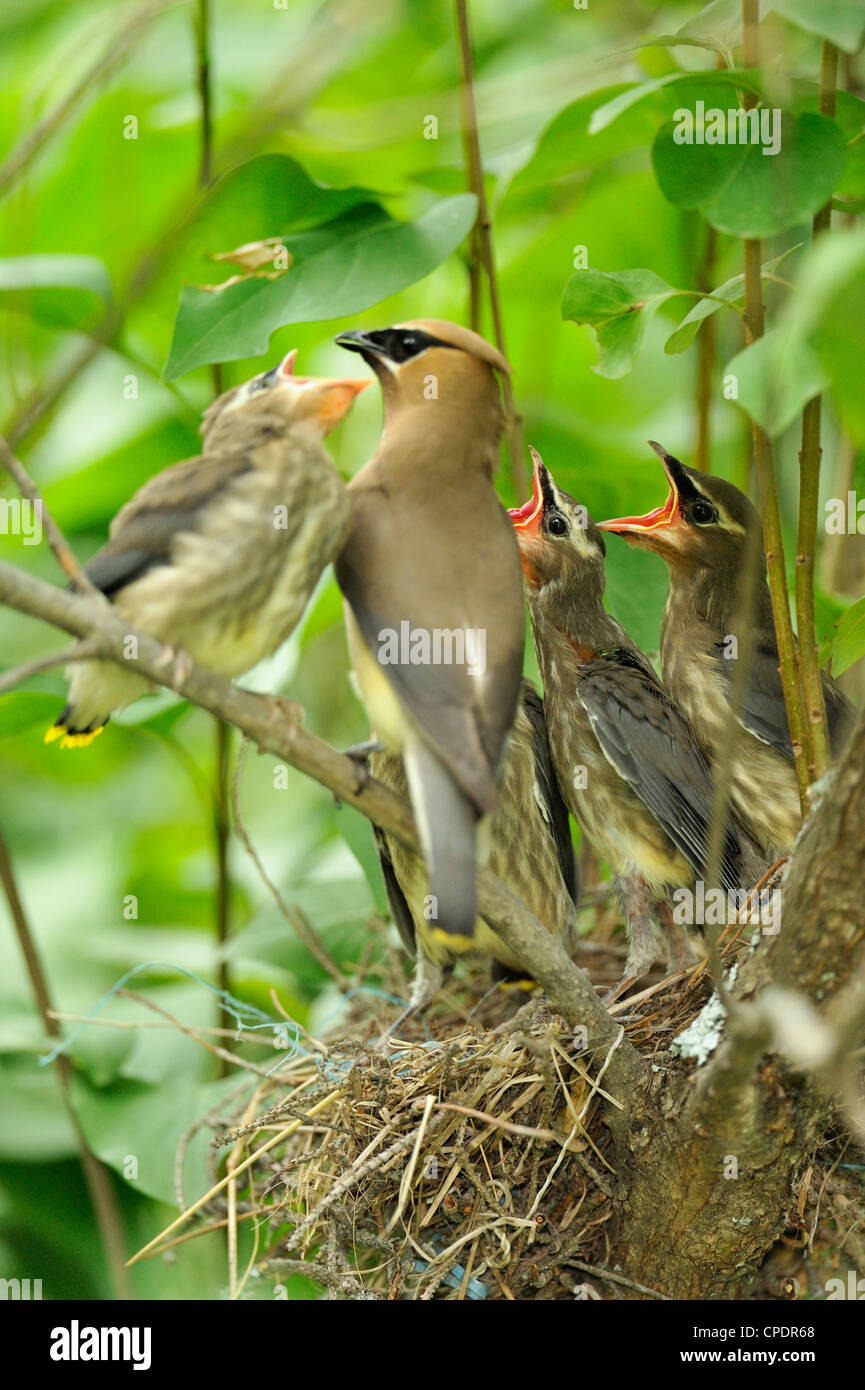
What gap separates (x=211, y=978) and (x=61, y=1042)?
45cm

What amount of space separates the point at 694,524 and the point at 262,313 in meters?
0.97

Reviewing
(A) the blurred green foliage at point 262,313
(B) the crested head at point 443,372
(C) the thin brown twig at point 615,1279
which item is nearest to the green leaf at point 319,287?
(A) the blurred green foliage at point 262,313

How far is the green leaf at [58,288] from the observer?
8.39 ft

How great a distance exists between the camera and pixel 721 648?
2.73 metres

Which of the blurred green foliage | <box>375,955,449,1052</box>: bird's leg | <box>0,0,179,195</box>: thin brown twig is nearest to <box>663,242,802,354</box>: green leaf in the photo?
the blurred green foliage

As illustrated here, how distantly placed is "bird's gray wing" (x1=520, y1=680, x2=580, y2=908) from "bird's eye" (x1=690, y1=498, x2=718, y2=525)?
48 cm

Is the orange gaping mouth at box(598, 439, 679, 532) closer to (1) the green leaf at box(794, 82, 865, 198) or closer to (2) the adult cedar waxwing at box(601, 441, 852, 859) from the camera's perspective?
(2) the adult cedar waxwing at box(601, 441, 852, 859)

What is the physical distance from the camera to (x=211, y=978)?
122 inches

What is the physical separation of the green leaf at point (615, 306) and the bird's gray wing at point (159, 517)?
549 mm

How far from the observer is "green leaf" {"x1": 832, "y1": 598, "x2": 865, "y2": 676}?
204 centimetres

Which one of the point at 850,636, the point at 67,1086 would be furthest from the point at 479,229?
the point at 67,1086

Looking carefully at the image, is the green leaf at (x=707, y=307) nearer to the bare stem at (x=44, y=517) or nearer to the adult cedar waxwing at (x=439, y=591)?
the adult cedar waxwing at (x=439, y=591)
